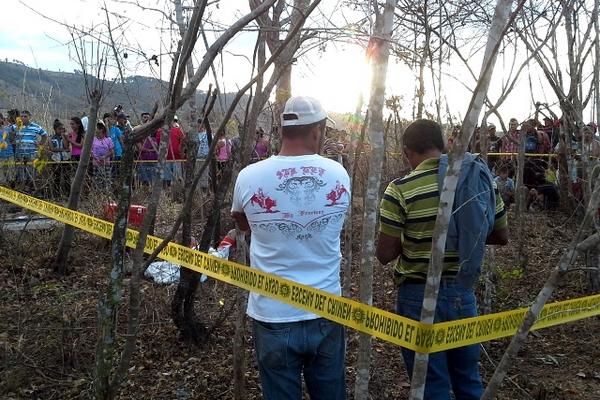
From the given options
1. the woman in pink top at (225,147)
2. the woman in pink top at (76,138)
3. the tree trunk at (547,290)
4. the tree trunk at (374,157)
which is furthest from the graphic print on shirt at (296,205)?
the woman in pink top at (76,138)

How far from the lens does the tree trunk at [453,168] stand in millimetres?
1999

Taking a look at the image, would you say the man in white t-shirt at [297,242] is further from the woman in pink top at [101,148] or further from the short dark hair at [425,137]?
the woman in pink top at [101,148]

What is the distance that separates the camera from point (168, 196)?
344 inches

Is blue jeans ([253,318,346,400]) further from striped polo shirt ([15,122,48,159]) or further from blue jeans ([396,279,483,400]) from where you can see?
striped polo shirt ([15,122,48,159])

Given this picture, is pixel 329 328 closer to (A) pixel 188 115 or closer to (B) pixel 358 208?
(A) pixel 188 115

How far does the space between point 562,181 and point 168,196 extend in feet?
20.2

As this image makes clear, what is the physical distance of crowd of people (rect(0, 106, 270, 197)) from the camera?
7.41m

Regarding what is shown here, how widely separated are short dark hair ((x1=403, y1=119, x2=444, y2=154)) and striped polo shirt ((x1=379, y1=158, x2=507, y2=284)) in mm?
120

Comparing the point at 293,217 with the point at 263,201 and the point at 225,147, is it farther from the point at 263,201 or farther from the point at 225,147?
A: the point at 225,147

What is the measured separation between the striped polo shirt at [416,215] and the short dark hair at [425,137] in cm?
12

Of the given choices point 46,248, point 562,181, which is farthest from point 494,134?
point 46,248

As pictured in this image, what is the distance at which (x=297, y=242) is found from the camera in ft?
8.10

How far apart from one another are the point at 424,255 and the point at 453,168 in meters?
0.90

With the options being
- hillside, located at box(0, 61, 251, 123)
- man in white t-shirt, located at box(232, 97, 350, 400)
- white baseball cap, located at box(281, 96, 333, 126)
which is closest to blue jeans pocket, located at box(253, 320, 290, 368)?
man in white t-shirt, located at box(232, 97, 350, 400)
